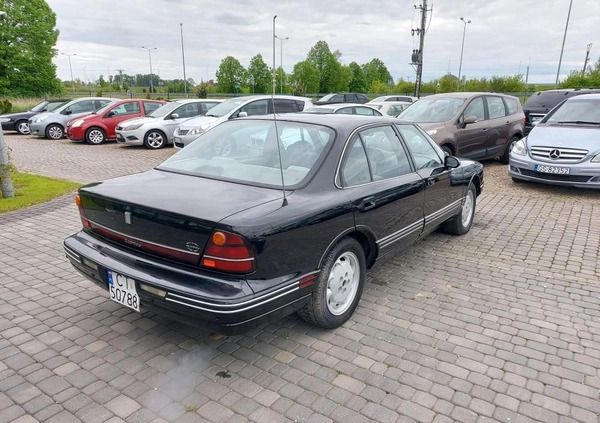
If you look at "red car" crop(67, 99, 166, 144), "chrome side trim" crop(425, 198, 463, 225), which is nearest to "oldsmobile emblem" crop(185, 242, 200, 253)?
"chrome side trim" crop(425, 198, 463, 225)

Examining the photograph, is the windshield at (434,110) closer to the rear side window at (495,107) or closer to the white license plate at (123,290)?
the rear side window at (495,107)

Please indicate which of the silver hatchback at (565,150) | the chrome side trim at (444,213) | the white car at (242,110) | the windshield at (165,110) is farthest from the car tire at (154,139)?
the chrome side trim at (444,213)

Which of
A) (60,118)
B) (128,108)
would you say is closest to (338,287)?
(128,108)

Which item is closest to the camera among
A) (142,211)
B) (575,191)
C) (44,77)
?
(142,211)

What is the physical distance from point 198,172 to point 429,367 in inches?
89.9

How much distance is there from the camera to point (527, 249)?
542cm

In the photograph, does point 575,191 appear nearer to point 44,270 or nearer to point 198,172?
point 198,172

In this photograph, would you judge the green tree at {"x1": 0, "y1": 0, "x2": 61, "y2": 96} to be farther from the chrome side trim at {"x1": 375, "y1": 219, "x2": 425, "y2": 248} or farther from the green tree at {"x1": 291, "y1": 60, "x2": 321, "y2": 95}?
the chrome side trim at {"x1": 375, "y1": 219, "x2": 425, "y2": 248}

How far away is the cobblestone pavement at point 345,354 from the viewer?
2635 millimetres

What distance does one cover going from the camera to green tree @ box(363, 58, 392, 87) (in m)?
67.4

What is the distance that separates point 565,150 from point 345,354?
6693 millimetres

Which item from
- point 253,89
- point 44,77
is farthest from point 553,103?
point 44,77

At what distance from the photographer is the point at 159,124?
1438 centimetres

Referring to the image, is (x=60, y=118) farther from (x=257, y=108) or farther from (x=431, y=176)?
(x=431, y=176)
